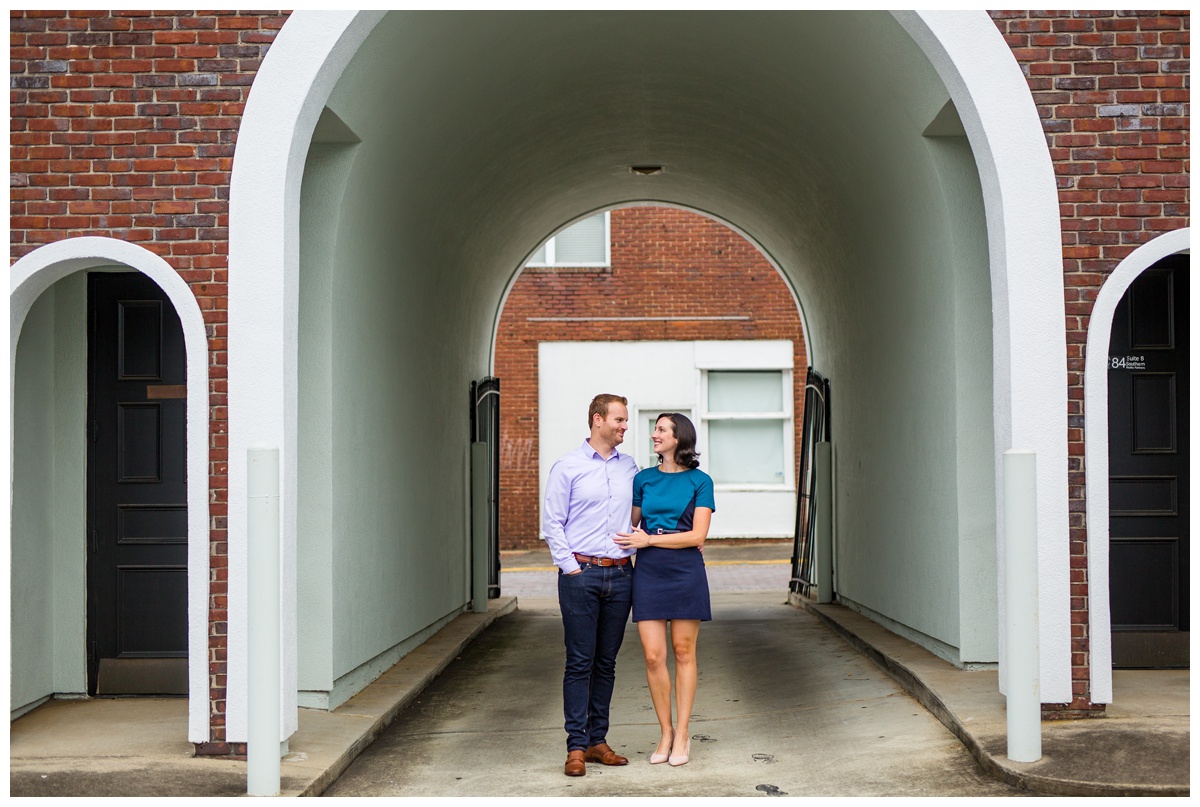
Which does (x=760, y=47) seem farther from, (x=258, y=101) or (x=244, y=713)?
(x=244, y=713)

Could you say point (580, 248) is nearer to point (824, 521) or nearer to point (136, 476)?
point (824, 521)

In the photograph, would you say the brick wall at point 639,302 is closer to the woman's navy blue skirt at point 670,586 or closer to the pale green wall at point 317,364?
the pale green wall at point 317,364

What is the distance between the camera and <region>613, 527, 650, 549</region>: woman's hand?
611cm

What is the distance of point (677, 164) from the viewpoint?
12594 mm

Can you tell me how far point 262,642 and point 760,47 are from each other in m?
5.33

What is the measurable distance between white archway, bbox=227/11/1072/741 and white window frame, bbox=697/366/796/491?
1569 cm

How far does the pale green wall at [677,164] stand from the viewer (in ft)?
25.5

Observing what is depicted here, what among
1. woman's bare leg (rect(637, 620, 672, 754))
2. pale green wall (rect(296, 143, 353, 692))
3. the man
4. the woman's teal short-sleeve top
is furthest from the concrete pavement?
the woman's teal short-sleeve top

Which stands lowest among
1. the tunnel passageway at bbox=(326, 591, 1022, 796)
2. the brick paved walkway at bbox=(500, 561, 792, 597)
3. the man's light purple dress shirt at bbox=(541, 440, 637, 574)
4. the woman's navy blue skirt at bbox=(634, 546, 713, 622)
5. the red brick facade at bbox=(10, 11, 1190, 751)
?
the brick paved walkway at bbox=(500, 561, 792, 597)

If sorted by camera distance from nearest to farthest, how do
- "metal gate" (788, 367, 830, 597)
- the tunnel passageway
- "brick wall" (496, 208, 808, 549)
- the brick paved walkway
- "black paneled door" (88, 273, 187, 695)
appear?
1. the tunnel passageway
2. "black paneled door" (88, 273, 187, 695)
3. "metal gate" (788, 367, 830, 597)
4. the brick paved walkway
5. "brick wall" (496, 208, 808, 549)

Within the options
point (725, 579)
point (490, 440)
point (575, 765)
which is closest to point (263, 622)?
point (575, 765)

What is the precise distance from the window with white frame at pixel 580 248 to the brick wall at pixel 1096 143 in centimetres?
1597

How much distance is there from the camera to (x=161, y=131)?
6215mm

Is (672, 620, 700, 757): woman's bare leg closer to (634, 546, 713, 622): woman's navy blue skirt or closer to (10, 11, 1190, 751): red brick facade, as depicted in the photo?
(634, 546, 713, 622): woman's navy blue skirt
